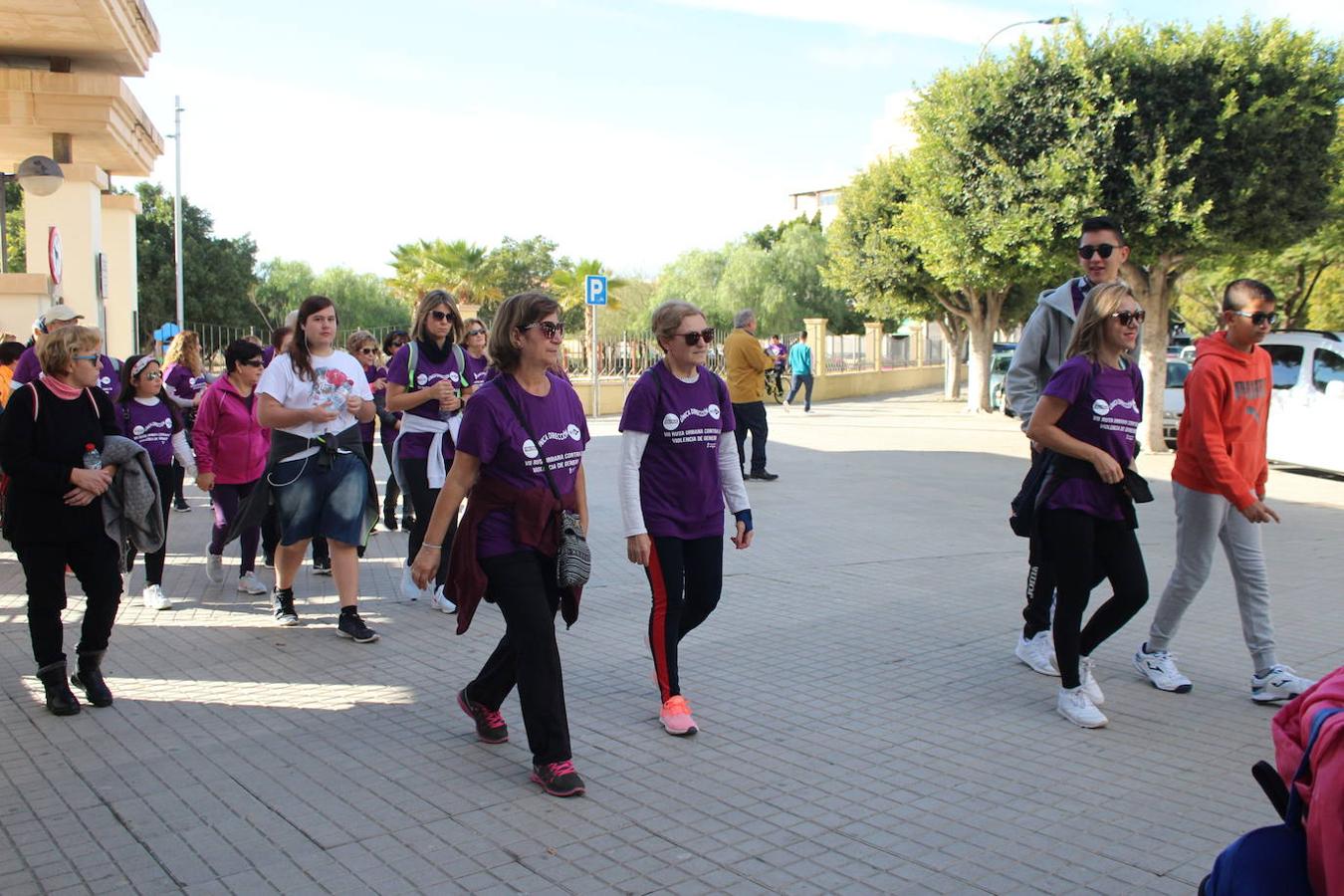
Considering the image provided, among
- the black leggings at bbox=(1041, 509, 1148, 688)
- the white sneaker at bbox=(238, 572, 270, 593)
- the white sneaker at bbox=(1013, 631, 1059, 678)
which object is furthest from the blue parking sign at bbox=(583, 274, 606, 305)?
the black leggings at bbox=(1041, 509, 1148, 688)

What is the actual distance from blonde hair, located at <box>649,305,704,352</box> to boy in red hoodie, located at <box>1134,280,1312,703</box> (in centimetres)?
239

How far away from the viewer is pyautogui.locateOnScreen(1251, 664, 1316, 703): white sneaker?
524cm

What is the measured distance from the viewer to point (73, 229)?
16406 millimetres

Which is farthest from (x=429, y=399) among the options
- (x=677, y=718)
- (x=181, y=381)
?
(x=181, y=381)

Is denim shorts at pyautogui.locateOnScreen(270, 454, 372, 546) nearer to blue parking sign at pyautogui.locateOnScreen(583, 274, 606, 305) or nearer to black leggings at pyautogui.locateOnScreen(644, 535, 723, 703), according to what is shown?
black leggings at pyautogui.locateOnScreen(644, 535, 723, 703)

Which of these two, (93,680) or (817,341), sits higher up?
(817,341)

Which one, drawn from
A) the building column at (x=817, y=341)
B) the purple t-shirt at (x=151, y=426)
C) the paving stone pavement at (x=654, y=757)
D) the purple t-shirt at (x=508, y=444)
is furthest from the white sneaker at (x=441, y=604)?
the building column at (x=817, y=341)

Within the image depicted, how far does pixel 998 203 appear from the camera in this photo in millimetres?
17234

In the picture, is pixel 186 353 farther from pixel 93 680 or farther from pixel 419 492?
pixel 93 680

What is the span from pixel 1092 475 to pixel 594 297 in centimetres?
1820

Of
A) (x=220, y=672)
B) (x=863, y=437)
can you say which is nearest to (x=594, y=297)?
(x=863, y=437)

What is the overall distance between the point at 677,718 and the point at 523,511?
1.23m

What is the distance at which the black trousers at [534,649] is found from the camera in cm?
419

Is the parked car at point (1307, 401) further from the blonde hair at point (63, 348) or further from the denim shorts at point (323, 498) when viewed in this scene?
the blonde hair at point (63, 348)
